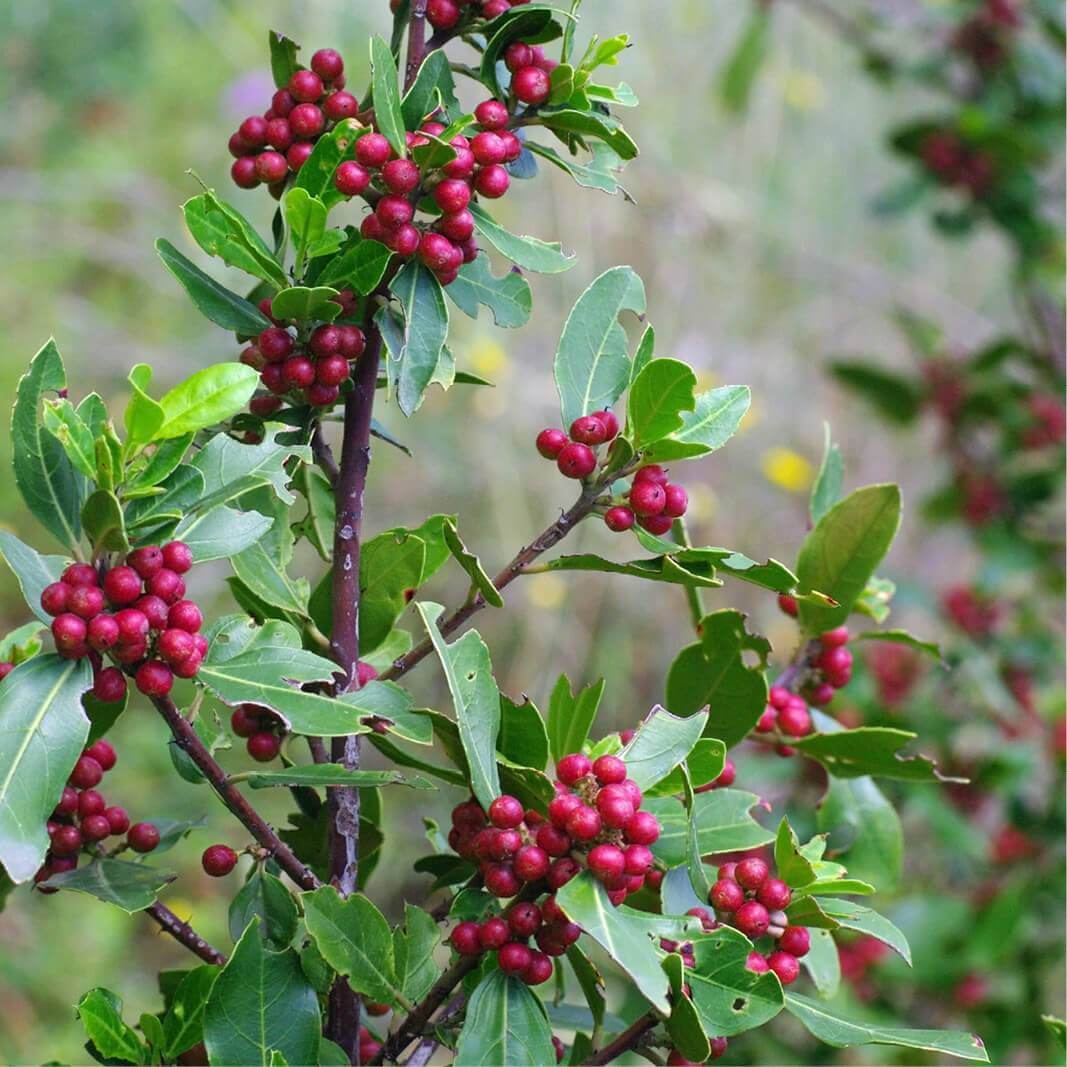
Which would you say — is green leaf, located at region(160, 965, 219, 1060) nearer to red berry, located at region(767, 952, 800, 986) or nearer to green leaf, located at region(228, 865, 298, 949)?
green leaf, located at region(228, 865, 298, 949)

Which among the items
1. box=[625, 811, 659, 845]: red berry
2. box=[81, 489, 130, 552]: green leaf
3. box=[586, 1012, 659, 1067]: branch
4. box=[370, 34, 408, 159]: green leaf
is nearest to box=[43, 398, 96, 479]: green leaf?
box=[81, 489, 130, 552]: green leaf

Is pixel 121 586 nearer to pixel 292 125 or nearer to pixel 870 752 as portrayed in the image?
pixel 292 125

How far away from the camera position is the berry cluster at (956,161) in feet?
7.73

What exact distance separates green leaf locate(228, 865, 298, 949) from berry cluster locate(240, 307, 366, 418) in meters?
0.29

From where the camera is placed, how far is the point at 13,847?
0.61 metres

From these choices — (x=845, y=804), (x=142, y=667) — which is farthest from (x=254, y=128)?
(x=845, y=804)

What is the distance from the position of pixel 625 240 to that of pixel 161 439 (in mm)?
3397

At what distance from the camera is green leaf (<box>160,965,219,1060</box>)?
2.52 feet

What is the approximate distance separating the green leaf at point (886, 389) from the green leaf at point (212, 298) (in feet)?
5.89

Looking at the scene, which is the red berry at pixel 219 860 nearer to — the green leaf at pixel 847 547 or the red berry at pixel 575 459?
the red berry at pixel 575 459

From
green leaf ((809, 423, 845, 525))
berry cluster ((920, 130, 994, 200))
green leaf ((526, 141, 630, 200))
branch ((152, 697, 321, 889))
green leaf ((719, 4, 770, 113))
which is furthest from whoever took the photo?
green leaf ((719, 4, 770, 113))

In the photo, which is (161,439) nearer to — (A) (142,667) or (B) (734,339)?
(A) (142,667)

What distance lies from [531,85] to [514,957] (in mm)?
506

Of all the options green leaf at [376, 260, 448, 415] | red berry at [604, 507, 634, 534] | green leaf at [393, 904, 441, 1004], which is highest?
green leaf at [376, 260, 448, 415]
